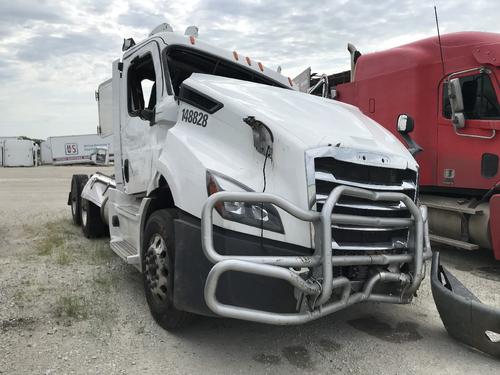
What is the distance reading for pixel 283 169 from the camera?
330 cm

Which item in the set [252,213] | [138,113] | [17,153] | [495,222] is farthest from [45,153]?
[252,213]

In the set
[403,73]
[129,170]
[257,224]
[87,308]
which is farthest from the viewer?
[403,73]

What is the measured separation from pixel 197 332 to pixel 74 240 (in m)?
4.48

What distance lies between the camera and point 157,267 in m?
3.95

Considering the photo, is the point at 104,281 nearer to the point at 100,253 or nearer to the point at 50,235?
the point at 100,253

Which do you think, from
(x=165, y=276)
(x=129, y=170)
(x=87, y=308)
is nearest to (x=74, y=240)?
(x=129, y=170)

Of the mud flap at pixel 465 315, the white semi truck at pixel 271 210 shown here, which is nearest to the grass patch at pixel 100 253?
the white semi truck at pixel 271 210

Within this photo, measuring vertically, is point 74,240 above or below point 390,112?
below

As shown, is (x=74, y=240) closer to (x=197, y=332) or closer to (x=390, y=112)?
(x=197, y=332)

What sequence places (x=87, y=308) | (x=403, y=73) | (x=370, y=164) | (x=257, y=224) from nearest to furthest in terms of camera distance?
1. (x=257, y=224)
2. (x=370, y=164)
3. (x=87, y=308)
4. (x=403, y=73)

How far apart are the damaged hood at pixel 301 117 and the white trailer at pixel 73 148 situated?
3632cm

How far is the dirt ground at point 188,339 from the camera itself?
345cm

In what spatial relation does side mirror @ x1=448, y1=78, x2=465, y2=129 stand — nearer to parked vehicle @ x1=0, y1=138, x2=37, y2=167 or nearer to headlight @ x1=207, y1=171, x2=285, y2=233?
headlight @ x1=207, y1=171, x2=285, y2=233

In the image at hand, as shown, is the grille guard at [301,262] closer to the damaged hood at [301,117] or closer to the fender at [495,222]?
the damaged hood at [301,117]
